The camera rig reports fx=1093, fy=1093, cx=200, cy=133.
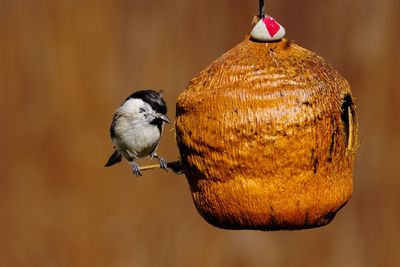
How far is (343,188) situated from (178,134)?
21.6 inches

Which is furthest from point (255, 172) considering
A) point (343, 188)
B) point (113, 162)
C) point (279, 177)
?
point (113, 162)

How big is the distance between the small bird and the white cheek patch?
850mm

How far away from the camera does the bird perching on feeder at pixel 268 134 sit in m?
3.23

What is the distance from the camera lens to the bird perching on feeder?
3.23 meters

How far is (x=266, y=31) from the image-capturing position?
3.38m

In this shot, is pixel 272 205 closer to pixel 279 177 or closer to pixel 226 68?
pixel 279 177

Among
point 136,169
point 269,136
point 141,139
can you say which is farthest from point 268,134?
point 141,139

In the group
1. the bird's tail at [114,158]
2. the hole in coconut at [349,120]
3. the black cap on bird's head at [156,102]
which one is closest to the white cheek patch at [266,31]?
the hole in coconut at [349,120]

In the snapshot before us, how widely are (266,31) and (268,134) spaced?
0.36m

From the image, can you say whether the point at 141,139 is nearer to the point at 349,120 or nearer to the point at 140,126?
the point at 140,126

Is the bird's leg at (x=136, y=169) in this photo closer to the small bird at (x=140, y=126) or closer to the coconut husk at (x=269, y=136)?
the small bird at (x=140, y=126)

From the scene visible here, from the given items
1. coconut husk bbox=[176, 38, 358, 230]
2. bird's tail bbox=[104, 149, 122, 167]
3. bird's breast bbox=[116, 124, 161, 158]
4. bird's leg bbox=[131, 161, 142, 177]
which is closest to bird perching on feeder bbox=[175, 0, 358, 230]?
coconut husk bbox=[176, 38, 358, 230]

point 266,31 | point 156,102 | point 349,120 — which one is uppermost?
point 266,31

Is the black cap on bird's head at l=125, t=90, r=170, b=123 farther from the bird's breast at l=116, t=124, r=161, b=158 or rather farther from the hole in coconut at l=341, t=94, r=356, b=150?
the hole in coconut at l=341, t=94, r=356, b=150
